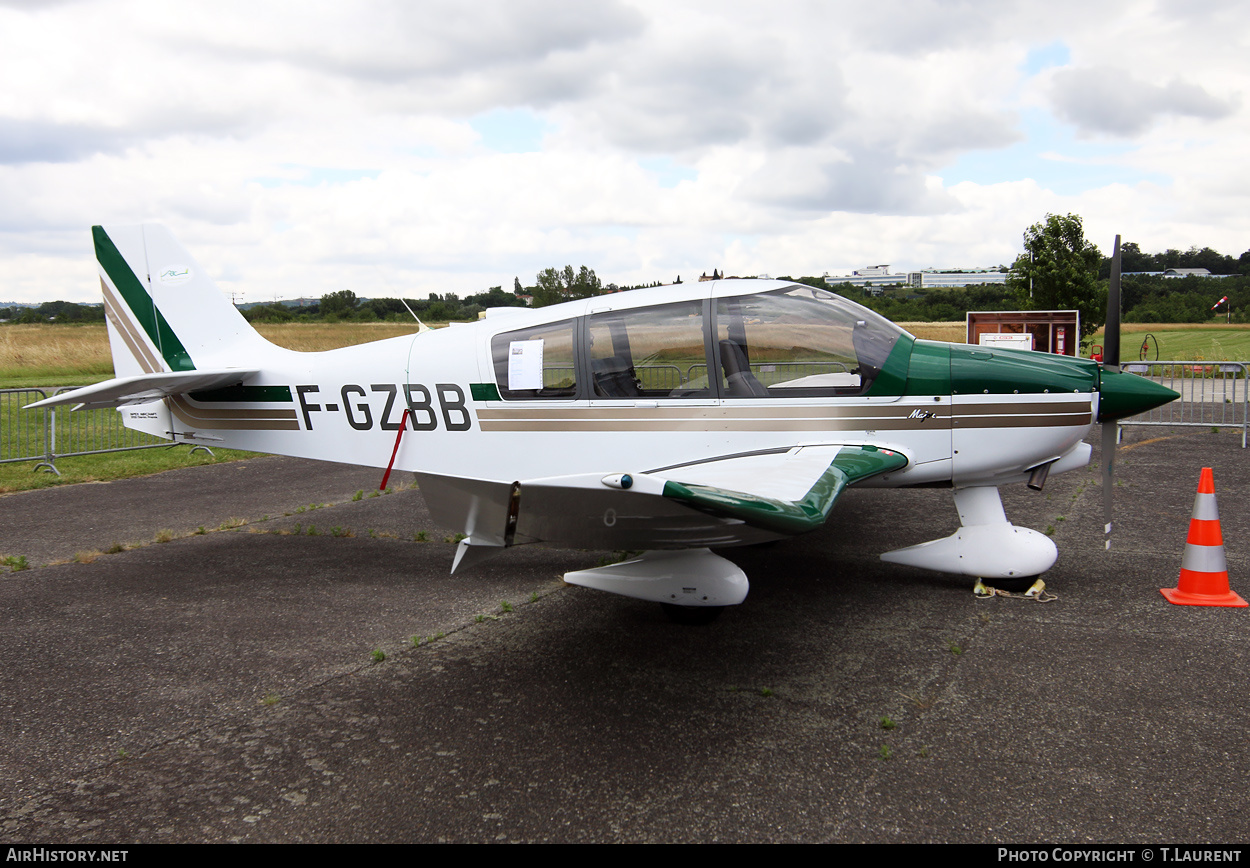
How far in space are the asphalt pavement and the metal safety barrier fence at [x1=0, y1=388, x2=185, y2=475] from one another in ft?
16.7

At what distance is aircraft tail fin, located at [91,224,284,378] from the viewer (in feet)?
21.7

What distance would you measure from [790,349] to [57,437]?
39.6ft

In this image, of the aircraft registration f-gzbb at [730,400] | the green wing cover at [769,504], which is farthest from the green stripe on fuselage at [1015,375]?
the green wing cover at [769,504]

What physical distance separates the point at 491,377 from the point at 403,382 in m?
0.72

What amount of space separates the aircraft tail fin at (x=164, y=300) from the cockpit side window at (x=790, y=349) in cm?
407

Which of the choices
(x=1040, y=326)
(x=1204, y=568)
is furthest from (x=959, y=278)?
(x=1204, y=568)

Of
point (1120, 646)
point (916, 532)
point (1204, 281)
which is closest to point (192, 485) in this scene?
point (916, 532)

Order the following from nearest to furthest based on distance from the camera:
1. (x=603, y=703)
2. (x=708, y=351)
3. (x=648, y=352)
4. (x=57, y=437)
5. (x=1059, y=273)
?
(x=603, y=703) < (x=708, y=351) < (x=648, y=352) < (x=57, y=437) < (x=1059, y=273)

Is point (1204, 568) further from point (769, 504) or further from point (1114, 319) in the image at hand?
point (769, 504)

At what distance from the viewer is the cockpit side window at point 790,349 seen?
17.2 feet

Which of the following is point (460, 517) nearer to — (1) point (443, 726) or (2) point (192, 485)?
(1) point (443, 726)

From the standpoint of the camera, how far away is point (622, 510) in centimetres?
311

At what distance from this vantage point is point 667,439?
5.32 metres

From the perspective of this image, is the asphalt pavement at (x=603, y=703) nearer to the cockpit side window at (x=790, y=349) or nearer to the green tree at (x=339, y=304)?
the cockpit side window at (x=790, y=349)
